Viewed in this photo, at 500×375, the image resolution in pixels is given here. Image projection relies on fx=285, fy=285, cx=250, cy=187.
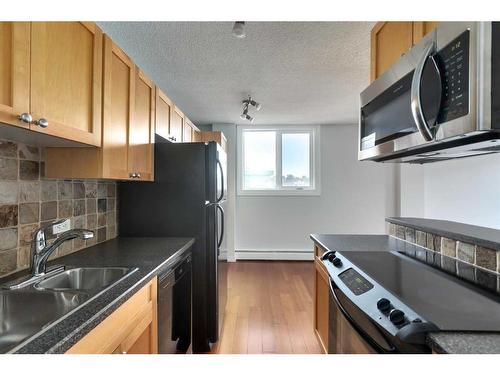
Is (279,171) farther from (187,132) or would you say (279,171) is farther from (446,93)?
(446,93)

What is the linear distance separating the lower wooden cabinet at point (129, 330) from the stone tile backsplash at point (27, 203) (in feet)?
2.06

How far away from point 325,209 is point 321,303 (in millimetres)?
3007

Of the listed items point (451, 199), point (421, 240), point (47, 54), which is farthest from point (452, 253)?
point (47, 54)

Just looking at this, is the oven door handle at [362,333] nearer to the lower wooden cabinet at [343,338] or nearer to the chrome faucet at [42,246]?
the lower wooden cabinet at [343,338]

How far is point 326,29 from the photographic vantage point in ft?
6.16

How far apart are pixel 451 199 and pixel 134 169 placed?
8.30 feet

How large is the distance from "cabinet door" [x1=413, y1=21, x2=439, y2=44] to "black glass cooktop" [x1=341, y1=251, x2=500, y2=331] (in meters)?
1.03

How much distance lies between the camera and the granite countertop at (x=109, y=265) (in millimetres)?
756

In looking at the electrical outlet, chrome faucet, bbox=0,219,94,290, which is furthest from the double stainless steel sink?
the electrical outlet

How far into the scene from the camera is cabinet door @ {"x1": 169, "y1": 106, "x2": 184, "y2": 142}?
105 inches

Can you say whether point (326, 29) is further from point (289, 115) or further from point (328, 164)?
point (328, 164)

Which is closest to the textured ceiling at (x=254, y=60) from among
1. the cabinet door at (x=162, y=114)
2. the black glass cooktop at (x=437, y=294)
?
the cabinet door at (x=162, y=114)

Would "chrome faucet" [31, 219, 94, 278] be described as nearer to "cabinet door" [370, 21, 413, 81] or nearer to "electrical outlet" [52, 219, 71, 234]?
"electrical outlet" [52, 219, 71, 234]
